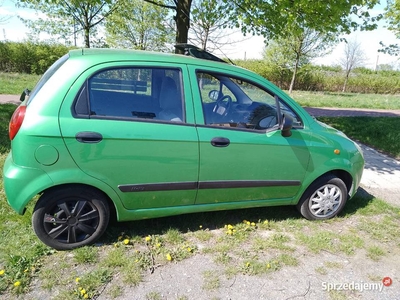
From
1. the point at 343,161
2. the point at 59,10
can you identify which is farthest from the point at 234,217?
the point at 59,10

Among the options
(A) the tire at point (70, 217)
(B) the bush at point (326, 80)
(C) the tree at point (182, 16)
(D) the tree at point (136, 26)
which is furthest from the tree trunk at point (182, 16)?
(B) the bush at point (326, 80)

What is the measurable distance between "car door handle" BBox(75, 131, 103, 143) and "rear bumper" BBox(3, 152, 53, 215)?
40 cm

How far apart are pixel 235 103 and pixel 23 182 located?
2077 millimetres

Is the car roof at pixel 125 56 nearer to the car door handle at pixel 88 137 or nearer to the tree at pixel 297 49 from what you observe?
the car door handle at pixel 88 137

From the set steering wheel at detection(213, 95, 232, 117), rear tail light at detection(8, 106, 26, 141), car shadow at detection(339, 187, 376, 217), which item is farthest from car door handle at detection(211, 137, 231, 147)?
car shadow at detection(339, 187, 376, 217)

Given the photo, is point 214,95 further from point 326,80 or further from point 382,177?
point 326,80

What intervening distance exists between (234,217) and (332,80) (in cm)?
2616

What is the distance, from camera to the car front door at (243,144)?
2639mm

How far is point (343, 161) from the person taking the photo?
3.22 metres

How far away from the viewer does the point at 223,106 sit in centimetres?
290

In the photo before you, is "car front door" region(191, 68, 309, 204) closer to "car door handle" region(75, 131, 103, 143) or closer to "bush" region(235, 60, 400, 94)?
"car door handle" region(75, 131, 103, 143)

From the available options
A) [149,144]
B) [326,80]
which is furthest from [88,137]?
[326,80]

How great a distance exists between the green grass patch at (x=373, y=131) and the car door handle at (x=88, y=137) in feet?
21.4

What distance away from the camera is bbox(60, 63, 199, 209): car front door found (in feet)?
7.47
